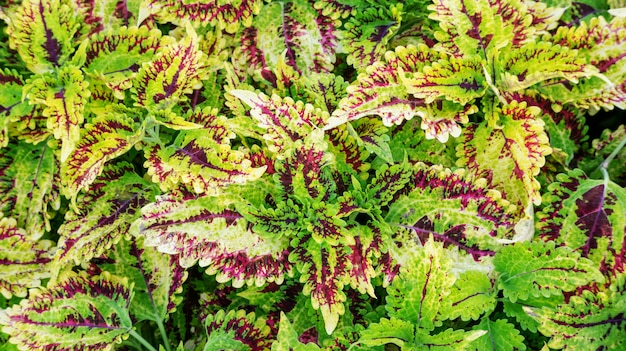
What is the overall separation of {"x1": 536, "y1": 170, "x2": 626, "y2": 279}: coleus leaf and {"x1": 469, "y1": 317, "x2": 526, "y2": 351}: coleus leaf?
0.21 m

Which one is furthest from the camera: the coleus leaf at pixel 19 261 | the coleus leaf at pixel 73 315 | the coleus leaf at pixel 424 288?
the coleus leaf at pixel 19 261

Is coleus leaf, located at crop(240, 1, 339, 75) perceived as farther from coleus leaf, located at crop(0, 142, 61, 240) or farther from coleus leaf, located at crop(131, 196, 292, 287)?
coleus leaf, located at crop(0, 142, 61, 240)

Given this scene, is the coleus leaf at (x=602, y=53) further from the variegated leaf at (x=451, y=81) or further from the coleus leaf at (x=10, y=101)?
the coleus leaf at (x=10, y=101)

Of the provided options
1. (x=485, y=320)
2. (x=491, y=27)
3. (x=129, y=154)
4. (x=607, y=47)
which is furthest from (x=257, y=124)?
(x=607, y=47)

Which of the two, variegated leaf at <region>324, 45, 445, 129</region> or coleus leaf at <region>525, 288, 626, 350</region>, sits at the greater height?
variegated leaf at <region>324, 45, 445, 129</region>

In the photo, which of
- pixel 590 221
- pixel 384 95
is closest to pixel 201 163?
pixel 384 95

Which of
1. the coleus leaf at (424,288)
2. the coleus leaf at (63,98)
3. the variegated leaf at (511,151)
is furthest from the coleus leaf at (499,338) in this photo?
the coleus leaf at (63,98)

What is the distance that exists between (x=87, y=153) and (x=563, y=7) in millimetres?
1173

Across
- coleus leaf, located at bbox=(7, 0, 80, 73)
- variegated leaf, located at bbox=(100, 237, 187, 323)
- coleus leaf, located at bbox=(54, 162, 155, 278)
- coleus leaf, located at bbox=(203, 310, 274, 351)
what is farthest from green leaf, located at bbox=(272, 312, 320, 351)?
coleus leaf, located at bbox=(7, 0, 80, 73)

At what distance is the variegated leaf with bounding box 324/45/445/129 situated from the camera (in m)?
1.28

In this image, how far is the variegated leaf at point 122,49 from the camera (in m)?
1.46

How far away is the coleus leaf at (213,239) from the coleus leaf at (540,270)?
0.46 metres

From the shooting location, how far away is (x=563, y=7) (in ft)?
5.03

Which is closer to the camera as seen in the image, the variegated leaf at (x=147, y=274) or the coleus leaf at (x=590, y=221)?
the coleus leaf at (x=590, y=221)
